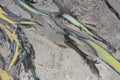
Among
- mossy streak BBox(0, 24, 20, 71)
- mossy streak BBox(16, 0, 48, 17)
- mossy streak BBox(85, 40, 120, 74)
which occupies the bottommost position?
mossy streak BBox(0, 24, 20, 71)

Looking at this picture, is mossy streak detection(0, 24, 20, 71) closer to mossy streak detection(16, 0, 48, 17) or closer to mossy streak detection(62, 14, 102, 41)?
mossy streak detection(16, 0, 48, 17)

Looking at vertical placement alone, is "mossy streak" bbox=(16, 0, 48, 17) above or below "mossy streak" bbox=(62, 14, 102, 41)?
below

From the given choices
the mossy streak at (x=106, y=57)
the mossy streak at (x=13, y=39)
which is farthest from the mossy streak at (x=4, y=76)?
the mossy streak at (x=106, y=57)

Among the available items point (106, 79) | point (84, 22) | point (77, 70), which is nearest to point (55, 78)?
point (77, 70)

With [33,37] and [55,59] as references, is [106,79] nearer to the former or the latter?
[55,59]

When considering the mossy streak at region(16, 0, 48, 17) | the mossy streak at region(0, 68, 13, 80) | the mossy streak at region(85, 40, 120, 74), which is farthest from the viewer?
the mossy streak at region(16, 0, 48, 17)

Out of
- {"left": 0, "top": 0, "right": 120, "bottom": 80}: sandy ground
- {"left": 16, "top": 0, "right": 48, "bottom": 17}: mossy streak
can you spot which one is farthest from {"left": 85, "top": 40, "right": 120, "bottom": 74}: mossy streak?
{"left": 16, "top": 0, "right": 48, "bottom": 17}: mossy streak

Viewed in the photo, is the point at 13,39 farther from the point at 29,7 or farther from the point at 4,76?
the point at 29,7

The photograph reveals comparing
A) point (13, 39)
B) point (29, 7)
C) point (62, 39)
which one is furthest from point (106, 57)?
point (29, 7)

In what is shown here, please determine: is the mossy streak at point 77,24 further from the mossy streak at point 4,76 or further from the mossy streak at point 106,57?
the mossy streak at point 4,76
